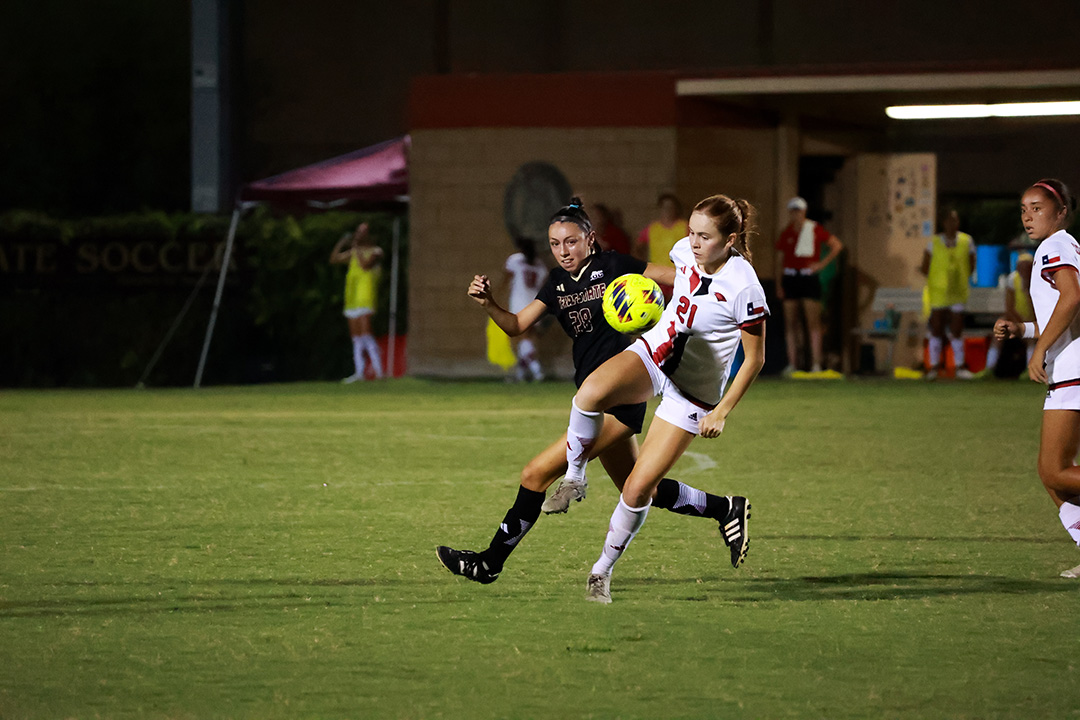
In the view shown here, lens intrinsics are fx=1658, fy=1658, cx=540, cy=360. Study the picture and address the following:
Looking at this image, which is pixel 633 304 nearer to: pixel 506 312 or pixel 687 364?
pixel 687 364

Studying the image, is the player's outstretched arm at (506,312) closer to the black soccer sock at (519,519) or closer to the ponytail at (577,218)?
the ponytail at (577,218)

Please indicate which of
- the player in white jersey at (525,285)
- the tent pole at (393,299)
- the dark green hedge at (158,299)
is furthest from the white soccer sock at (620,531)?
the dark green hedge at (158,299)

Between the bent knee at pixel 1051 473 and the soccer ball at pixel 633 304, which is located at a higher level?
the soccer ball at pixel 633 304

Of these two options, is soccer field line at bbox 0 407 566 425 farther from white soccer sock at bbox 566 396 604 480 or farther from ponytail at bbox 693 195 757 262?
ponytail at bbox 693 195 757 262

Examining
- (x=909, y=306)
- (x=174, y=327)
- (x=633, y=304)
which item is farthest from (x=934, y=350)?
(x=633, y=304)

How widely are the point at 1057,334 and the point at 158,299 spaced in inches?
702

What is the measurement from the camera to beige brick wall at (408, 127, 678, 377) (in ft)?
72.2

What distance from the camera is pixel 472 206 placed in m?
22.4

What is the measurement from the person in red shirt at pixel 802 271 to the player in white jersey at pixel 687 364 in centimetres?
1378

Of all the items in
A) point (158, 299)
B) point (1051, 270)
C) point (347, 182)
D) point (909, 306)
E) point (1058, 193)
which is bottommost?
point (158, 299)

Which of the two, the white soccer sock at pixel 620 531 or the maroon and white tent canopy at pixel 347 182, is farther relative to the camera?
the maroon and white tent canopy at pixel 347 182

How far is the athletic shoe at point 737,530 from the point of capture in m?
7.86

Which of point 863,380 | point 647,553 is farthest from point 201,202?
point 647,553

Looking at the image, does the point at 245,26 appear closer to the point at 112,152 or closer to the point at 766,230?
the point at 112,152
